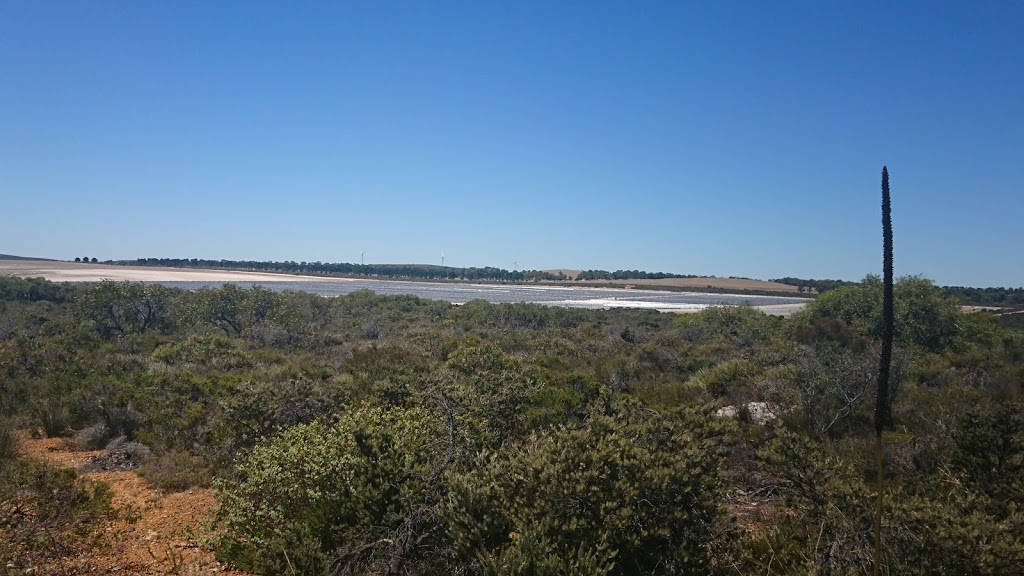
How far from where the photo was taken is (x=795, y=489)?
6109 mm

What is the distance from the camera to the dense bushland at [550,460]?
5.09m

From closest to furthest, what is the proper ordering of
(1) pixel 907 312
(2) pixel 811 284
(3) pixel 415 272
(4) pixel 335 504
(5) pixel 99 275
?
(4) pixel 335 504
(1) pixel 907 312
(5) pixel 99 275
(2) pixel 811 284
(3) pixel 415 272

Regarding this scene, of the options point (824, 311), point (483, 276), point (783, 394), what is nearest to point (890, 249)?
point (783, 394)

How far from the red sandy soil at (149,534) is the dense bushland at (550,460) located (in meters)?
0.36

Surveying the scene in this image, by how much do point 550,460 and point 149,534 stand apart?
541 cm

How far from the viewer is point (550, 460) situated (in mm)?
5473

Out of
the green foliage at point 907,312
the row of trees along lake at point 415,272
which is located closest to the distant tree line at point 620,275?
the row of trees along lake at point 415,272

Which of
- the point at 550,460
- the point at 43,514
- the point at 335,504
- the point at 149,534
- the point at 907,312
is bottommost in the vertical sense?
the point at 149,534

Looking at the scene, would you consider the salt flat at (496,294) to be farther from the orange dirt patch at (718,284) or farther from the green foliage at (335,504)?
the green foliage at (335,504)

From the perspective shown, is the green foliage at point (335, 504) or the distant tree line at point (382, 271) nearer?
the green foliage at point (335, 504)

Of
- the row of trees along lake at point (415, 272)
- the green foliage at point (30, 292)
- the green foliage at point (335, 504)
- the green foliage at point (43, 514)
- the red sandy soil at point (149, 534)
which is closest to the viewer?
the green foliage at point (335, 504)

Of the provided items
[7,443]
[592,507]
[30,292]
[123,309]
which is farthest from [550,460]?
[30,292]

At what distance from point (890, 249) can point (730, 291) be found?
5094 inches

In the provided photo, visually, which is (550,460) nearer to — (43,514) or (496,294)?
(43,514)
